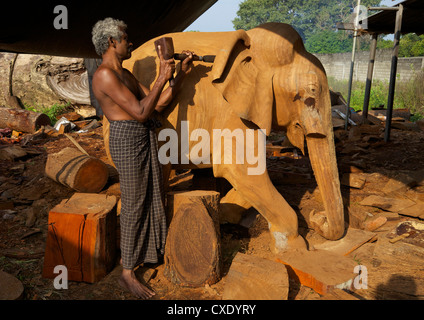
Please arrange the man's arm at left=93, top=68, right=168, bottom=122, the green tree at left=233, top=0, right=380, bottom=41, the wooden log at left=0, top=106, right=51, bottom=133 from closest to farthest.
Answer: the man's arm at left=93, top=68, right=168, bottom=122, the wooden log at left=0, top=106, right=51, bottom=133, the green tree at left=233, top=0, right=380, bottom=41

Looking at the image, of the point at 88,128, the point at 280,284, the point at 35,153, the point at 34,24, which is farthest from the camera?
the point at 88,128

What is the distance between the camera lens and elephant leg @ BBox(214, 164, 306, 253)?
331 cm

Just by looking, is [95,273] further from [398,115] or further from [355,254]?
[398,115]

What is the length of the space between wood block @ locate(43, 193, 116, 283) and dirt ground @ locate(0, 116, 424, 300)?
0.34 ft

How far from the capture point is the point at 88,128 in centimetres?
915

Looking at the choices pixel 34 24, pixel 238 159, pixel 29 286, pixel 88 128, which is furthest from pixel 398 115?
pixel 29 286

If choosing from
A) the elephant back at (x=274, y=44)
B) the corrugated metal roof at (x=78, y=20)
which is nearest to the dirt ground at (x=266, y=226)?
the elephant back at (x=274, y=44)

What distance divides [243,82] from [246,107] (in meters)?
0.24

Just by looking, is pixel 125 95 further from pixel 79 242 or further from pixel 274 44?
pixel 274 44

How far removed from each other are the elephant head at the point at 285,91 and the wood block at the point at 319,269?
455mm

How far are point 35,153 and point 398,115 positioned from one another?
1056 centimetres

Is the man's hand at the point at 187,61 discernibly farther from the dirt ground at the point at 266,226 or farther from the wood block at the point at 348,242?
the wood block at the point at 348,242

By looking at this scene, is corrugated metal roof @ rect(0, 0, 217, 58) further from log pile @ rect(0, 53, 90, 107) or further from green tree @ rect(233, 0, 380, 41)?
green tree @ rect(233, 0, 380, 41)

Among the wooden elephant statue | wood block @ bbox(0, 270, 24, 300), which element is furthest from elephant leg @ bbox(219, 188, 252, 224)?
wood block @ bbox(0, 270, 24, 300)
